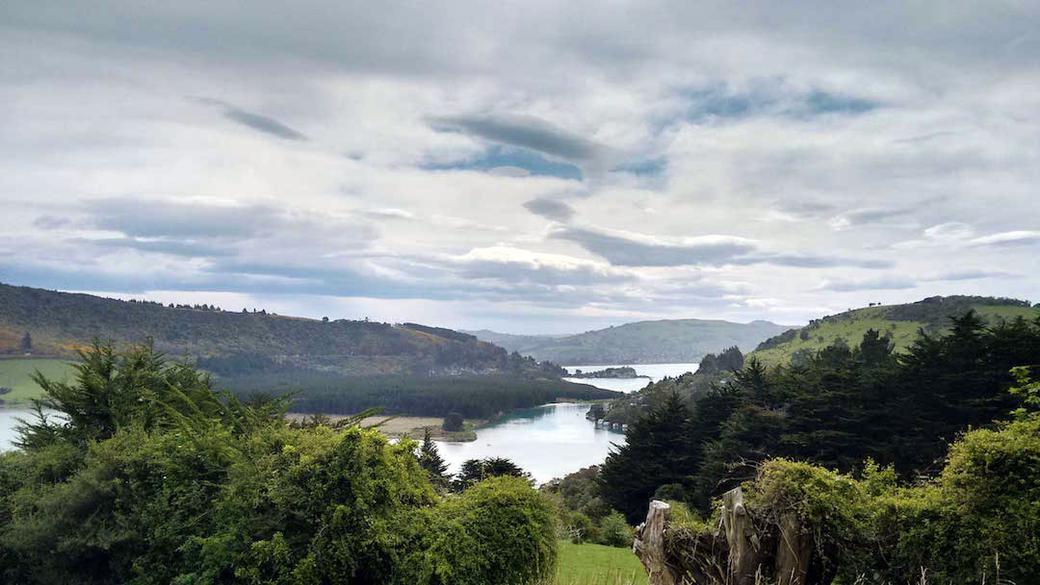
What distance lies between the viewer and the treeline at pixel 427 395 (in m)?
120

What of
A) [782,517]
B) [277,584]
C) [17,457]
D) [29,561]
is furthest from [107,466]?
[782,517]

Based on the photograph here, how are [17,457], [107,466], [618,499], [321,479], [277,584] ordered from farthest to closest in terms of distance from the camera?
[618,499]
[17,457]
[107,466]
[321,479]
[277,584]

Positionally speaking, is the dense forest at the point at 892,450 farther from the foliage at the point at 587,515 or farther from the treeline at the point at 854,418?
the foliage at the point at 587,515

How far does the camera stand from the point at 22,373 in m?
130

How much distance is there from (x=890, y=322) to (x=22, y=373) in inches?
6426

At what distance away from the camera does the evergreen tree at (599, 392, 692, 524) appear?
102 ft

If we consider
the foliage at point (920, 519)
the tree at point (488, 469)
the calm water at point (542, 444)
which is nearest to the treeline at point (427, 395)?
the calm water at point (542, 444)

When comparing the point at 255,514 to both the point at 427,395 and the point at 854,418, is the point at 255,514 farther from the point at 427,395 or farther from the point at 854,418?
the point at 427,395

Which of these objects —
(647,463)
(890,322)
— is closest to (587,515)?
(647,463)

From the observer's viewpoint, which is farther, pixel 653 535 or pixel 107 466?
pixel 107 466

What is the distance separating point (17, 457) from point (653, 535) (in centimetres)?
1652

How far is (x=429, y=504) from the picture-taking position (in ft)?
40.1

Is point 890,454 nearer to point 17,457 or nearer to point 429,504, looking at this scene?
point 429,504

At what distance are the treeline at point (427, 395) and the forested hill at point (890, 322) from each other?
48.6 m
